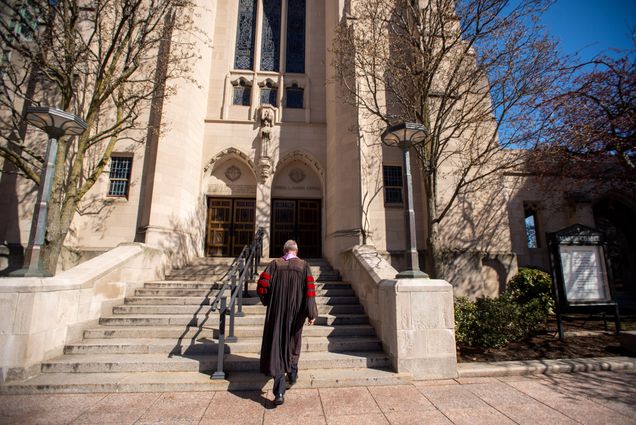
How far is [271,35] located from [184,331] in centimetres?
1292

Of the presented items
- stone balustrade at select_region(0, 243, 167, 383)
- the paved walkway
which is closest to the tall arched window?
stone balustrade at select_region(0, 243, 167, 383)

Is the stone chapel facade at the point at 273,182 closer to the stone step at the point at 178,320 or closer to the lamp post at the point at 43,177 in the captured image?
the stone step at the point at 178,320

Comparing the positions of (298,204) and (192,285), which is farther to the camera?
(298,204)

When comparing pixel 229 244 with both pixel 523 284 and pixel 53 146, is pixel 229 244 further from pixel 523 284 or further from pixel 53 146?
pixel 523 284

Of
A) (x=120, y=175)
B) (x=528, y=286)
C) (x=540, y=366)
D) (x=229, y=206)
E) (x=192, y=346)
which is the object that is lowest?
(x=540, y=366)

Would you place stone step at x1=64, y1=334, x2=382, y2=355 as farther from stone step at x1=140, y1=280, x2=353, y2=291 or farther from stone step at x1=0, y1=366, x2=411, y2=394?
Result: stone step at x1=140, y1=280, x2=353, y2=291

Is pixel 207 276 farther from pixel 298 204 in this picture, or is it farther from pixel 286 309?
pixel 286 309

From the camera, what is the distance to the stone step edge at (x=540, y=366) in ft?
14.8

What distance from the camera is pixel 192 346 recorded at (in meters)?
4.99

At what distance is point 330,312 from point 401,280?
2.30 meters

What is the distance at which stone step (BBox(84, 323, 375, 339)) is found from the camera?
543 cm

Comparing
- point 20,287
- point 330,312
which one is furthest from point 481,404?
point 20,287

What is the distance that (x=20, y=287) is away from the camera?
14.3 ft

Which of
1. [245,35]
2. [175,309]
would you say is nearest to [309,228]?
[175,309]
